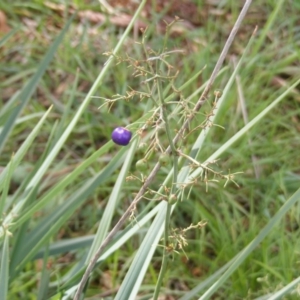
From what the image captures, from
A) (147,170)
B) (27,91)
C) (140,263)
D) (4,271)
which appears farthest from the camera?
(27,91)

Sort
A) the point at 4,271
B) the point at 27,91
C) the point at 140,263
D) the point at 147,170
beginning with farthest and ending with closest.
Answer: the point at 27,91, the point at 147,170, the point at 140,263, the point at 4,271

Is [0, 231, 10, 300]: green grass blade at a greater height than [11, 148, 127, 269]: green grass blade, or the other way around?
[0, 231, 10, 300]: green grass blade

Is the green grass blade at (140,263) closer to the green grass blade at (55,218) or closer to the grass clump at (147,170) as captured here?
the grass clump at (147,170)

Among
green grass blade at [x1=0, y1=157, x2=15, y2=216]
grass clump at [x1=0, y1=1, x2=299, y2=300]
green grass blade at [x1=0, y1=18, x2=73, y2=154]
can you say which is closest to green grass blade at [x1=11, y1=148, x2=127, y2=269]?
grass clump at [x1=0, y1=1, x2=299, y2=300]

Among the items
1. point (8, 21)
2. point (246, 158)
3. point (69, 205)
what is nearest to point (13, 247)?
point (69, 205)

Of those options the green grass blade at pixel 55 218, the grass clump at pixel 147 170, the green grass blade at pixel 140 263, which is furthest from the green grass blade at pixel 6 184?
the green grass blade at pixel 140 263

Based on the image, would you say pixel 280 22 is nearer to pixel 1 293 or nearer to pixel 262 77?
pixel 262 77

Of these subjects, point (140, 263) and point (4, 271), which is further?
point (140, 263)

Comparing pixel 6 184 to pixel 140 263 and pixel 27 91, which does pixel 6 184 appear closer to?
pixel 140 263

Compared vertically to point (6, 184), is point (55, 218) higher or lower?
lower

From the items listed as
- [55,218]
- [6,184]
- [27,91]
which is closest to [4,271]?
[6,184]

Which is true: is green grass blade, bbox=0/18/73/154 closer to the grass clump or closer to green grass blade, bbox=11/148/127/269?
the grass clump
